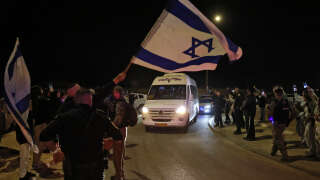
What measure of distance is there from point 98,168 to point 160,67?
1937 millimetres

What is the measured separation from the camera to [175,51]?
422cm

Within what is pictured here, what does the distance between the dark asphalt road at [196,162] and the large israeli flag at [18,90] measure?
97.2 inches

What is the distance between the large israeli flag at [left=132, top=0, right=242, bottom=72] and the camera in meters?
3.95

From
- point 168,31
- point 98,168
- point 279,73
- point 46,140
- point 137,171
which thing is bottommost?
point 137,171

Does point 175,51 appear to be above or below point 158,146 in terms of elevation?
above

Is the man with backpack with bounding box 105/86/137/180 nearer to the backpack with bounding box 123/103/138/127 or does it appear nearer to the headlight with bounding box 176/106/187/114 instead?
the backpack with bounding box 123/103/138/127

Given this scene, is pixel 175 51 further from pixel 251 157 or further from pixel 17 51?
pixel 251 157

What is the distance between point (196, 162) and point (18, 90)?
4.64 meters

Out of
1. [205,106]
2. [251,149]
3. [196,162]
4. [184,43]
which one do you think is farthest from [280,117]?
[205,106]

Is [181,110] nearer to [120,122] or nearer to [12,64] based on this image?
[120,122]

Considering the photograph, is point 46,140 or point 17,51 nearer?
point 46,140

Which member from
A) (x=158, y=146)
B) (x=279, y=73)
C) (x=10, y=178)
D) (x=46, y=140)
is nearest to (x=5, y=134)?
(x=10, y=178)

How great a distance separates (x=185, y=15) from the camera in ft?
13.4

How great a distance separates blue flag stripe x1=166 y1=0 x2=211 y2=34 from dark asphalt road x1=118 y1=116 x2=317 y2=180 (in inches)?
127
